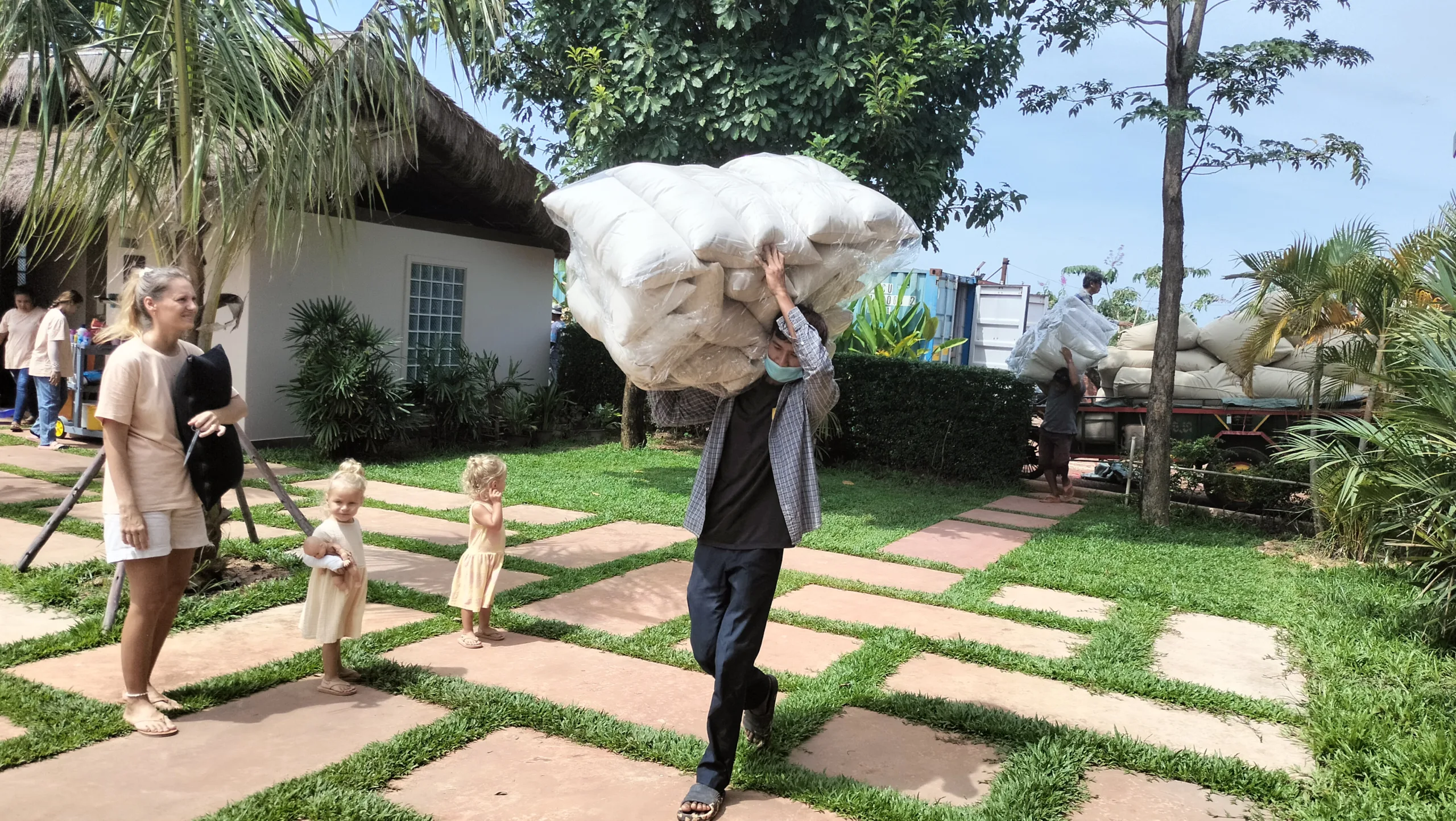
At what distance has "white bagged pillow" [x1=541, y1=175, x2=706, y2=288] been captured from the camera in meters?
2.79

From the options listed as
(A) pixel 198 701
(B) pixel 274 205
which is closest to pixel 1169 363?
(B) pixel 274 205

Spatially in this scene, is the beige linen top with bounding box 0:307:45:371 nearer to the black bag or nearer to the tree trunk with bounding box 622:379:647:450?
the tree trunk with bounding box 622:379:647:450

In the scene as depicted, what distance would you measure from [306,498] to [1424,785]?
7174mm

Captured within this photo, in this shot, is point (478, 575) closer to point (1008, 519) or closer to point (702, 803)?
point (702, 803)

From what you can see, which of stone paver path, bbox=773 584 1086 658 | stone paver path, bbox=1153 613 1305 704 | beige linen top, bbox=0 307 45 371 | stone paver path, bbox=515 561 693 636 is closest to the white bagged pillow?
stone paver path, bbox=515 561 693 636

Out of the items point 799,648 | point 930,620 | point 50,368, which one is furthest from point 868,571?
point 50,368

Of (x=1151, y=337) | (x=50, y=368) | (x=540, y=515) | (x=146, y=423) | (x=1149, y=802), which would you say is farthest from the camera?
(x=1151, y=337)

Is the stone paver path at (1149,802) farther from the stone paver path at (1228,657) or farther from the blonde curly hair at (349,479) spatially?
the blonde curly hair at (349,479)

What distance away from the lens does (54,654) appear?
3.96 m

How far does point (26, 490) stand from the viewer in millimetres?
7148

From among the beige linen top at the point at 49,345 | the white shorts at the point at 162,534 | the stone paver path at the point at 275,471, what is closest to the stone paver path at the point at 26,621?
the white shorts at the point at 162,534

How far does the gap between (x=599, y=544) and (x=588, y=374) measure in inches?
279

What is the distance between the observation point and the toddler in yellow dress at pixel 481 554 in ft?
14.5

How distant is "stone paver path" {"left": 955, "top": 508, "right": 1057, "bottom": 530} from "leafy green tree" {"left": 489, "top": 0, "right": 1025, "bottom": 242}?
8.92ft
